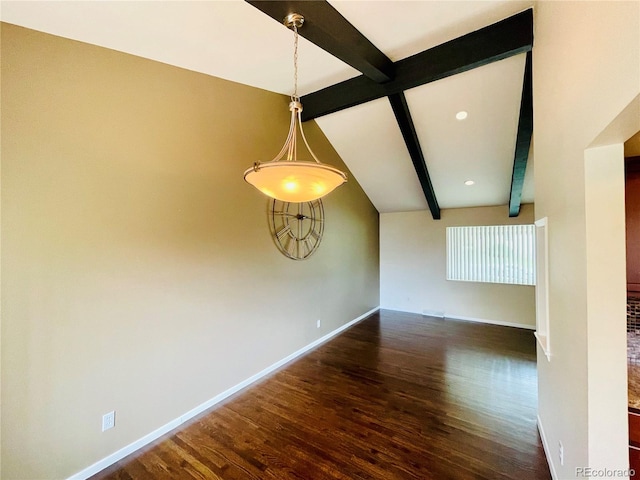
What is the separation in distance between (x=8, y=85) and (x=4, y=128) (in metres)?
0.26

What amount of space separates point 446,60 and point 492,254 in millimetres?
4217

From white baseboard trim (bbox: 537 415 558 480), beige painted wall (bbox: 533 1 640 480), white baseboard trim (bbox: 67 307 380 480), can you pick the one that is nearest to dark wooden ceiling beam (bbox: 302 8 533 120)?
beige painted wall (bbox: 533 1 640 480)

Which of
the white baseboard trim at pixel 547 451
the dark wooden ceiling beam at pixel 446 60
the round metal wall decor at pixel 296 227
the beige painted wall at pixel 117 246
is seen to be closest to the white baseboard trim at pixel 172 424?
the beige painted wall at pixel 117 246

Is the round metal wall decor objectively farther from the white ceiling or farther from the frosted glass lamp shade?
the frosted glass lamp shade

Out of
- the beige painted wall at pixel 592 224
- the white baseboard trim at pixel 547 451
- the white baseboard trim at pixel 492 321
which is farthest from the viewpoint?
the white baseboard trim at pixel 492 321

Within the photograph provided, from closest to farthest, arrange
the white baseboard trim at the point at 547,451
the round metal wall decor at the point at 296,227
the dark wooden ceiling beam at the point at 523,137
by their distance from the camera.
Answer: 1. the white baseboard trim at the point at 547,451
2. the dark wooden ceiling beam at the point at 523,137
3. the round metal wall decor at the point at 296,227

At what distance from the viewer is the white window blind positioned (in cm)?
512

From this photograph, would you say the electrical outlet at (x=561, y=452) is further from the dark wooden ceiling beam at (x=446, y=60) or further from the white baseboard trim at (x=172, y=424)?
the dark wooden ceiling beam at (x=446, y=60)

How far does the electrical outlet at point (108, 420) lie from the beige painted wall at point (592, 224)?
9.68ft

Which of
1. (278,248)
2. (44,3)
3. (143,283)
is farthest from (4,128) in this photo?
(278,248)

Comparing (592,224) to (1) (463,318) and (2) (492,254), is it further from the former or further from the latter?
(1) (463,318)

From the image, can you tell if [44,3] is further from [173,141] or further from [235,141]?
[235,141]

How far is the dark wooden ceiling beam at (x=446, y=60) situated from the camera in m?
2.32

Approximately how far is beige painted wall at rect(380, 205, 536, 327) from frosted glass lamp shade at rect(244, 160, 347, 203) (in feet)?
16.4
